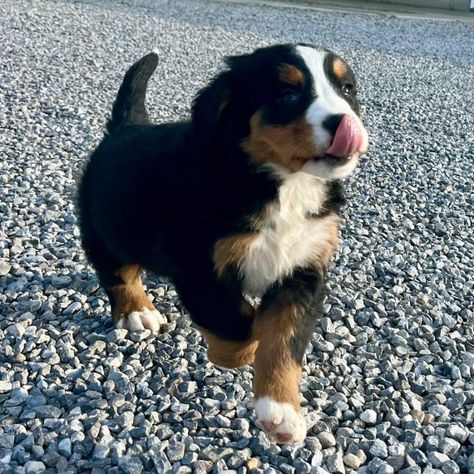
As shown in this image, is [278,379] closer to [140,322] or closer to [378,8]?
[140,322]

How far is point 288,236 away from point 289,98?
47 centimetres

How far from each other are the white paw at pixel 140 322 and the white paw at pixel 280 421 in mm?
886

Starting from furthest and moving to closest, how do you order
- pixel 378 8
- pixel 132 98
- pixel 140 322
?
pixel 378 8 < pixel 132 98 < pixel 140 322

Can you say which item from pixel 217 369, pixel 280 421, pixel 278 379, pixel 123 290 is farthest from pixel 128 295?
pixel 280 421

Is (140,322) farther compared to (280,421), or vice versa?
(140,322)

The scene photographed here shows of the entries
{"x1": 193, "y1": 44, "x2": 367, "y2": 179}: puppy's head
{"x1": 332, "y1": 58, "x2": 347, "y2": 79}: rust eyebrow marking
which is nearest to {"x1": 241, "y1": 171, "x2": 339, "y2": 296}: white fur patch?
{"x1": 193, "y1": 44, "x2": 367, "y2": 179}: puppy's head

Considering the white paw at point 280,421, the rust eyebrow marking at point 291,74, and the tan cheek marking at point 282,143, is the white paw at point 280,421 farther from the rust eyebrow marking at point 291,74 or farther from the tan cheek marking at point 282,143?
the rust eyebrow marking at point 291,74

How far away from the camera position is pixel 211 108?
8.36ft

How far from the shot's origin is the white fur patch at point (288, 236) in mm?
2545

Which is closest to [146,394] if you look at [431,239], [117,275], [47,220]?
[117,275]

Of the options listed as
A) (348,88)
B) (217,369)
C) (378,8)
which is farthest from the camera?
(378,8)

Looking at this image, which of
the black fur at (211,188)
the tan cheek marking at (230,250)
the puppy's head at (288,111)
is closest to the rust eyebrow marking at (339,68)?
the puppy's head at (288,111)

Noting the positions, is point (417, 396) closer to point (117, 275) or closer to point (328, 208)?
point (328, 208)

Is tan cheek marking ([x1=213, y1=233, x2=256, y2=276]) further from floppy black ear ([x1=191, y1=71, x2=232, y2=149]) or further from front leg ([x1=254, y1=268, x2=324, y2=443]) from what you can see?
floppy black ear ([x1=191, y1=71, x2=232, y2=149])
